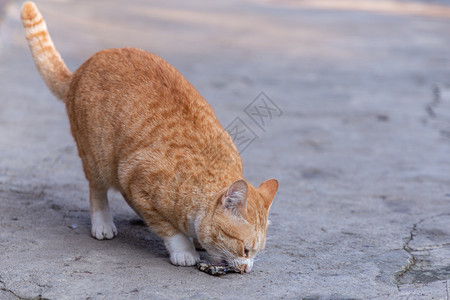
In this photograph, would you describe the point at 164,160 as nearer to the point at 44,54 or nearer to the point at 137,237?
the point at 137,237

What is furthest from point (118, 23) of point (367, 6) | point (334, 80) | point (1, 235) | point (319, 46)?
point (1, 235)

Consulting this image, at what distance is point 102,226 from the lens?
11.5ft

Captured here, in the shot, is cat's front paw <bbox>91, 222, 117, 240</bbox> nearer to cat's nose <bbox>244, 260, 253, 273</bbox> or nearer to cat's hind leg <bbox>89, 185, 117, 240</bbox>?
cat's hind leg <bbox>89, 185, 117, 240</bbox>

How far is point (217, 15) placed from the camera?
1326cm

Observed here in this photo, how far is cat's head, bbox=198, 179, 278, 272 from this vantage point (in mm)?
2918

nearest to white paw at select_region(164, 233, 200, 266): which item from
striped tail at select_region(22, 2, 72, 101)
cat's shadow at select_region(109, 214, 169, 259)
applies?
cat's shadow at select_region(109, 214, 169, 259)

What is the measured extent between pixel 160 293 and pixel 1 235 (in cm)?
114

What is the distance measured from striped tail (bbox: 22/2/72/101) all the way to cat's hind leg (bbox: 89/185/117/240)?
0.74m

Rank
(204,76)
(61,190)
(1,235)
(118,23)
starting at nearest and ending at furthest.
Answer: (1,235), (61,190), (204,76), (118,23)

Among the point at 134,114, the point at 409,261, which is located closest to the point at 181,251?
the point at 134,114

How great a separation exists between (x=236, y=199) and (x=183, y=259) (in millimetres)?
473

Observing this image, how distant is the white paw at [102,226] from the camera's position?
3494mm

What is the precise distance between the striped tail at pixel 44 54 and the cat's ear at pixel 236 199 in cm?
156

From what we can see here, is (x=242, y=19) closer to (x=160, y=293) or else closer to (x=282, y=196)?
(x=282, y=196)
